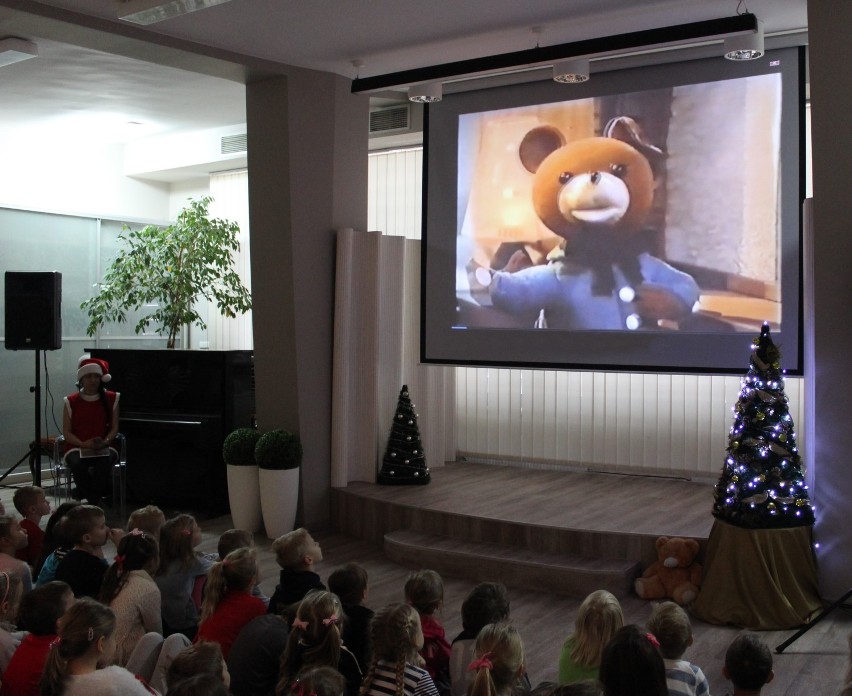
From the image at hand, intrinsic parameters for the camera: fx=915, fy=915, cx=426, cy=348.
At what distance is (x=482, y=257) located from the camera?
7.24m

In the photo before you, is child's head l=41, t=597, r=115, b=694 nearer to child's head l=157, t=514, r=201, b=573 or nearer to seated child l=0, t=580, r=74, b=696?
seated child l=0, t=580, r=74, b=696

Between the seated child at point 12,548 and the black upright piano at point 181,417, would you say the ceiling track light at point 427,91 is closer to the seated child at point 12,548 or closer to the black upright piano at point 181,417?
the black upright piano at point 181,417

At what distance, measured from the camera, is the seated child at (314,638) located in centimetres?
287

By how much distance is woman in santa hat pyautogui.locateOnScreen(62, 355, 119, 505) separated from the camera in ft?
23.0

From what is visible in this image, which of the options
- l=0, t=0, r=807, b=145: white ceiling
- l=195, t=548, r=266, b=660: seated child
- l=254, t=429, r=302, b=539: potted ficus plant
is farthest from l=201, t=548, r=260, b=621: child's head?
l=0, t=0, r=807, b=145: white ceiling

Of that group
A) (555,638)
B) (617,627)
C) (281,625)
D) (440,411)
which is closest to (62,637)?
(281,625)

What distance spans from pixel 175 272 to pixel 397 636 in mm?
6724

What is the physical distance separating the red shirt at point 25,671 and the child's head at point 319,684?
1.01 meters

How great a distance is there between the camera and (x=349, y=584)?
3.41 meters

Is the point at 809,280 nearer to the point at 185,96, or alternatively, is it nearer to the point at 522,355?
the point at 522,355

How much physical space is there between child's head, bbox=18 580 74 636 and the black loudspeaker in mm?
4904

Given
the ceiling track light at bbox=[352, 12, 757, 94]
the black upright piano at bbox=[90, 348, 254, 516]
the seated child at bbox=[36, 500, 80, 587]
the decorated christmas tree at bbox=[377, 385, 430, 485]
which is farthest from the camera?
the black upright piano at bbox=[90, 348, 254, 516]

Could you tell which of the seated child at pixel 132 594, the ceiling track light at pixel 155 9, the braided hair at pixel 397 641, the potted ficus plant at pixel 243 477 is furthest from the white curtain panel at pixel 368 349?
the braided hair at pixel 397 641

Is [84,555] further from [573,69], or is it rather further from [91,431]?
[573,69]
